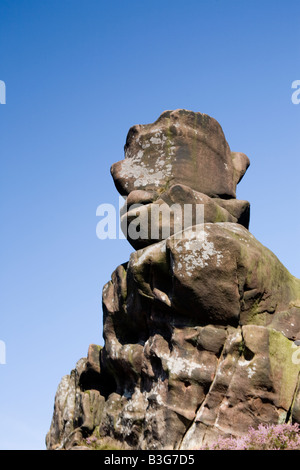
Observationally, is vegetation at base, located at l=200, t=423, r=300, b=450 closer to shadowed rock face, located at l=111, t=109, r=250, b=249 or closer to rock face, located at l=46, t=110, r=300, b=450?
rock face, located at l=46, t=110, r=300, b=450

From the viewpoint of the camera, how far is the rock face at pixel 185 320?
44.6 ft

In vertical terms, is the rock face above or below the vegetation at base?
above

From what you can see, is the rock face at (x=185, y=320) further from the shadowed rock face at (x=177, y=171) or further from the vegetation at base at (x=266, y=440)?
the vegetation at base at (x=266, y=440)

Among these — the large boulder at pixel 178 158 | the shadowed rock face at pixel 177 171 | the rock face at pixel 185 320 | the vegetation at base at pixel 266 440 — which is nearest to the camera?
the vegetation at base at pixel 266 440

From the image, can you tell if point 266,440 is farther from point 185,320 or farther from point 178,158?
point 178,158

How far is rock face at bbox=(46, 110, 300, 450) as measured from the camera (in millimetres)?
13594

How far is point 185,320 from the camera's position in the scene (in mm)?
14531

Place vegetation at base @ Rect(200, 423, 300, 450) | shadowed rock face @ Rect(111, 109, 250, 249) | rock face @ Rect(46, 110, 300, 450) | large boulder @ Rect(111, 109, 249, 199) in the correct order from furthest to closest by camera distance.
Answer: large boulder @ Rect(111, 109, 249, 199) → shadowed rock face @ Rect(111, 109, 250, 249) → rock face @ Rect(46, 110, 300, 450) → vegetation at base @ Rect(200, 423, 300, 450)

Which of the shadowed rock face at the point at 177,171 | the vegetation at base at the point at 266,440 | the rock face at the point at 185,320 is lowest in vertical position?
the vegetation at base at the point at 266,440

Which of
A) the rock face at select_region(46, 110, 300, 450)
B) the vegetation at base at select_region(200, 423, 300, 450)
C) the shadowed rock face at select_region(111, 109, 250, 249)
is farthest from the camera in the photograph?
the shadowed rock face at select_region(111, 109, 250, 249)

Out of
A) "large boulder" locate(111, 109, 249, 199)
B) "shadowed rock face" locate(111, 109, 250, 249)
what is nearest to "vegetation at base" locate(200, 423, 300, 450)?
"shadowed rock face" locate(111, 109, 250, 249)

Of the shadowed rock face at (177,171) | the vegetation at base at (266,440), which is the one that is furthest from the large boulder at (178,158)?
the vegetation at base at (266,440)
